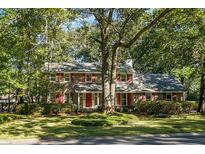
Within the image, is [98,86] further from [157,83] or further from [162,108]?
[162,108]

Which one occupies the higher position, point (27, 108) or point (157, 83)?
point (157, 83)

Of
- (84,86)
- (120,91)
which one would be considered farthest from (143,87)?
(84,86)

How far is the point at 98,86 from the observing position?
4659 cm

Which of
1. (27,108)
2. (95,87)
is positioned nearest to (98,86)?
(95,87)

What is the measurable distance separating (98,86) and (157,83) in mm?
7857

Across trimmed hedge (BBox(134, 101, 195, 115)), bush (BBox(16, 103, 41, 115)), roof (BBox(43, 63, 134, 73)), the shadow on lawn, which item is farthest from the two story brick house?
the shadow on lawn

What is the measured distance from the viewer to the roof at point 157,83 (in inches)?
1895

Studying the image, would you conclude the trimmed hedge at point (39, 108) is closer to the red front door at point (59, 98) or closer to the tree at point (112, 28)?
the tree at point (112, 28)

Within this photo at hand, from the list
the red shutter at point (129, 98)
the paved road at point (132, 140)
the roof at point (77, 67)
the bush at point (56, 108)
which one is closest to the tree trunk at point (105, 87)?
the bush at point (56, 108)

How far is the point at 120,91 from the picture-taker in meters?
46.5
